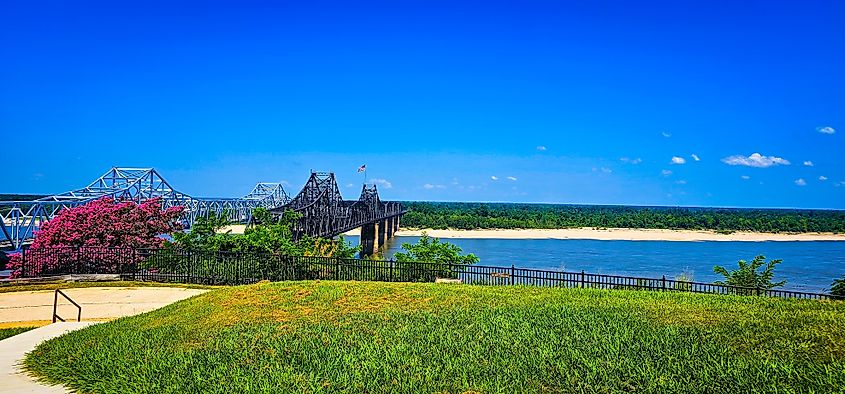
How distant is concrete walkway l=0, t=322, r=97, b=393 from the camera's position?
8.41 m

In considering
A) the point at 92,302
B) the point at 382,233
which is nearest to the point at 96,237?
the point at 92,302

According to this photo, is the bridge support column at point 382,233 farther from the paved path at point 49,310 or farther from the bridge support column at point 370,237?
the paved path at point 49,310

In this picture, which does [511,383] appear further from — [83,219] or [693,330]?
[83,219]

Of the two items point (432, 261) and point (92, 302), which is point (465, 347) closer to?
point (92, 302)

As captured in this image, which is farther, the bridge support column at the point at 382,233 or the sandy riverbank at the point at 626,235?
the sandy riverbank at the point at 626,235

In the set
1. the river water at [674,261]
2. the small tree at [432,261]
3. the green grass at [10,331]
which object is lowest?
the river water at [674,261]

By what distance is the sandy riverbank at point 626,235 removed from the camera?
89312mm

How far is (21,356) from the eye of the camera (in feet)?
33.7

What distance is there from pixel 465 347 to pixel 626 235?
9103 centimetres

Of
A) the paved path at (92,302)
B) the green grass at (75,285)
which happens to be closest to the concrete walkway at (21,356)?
the paved path at (92,302)

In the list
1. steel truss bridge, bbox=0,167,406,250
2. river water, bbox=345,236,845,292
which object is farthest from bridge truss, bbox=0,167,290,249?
river water, bbox=345,236,845,292

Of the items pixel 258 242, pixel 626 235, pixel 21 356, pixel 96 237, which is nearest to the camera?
pixel 21 356

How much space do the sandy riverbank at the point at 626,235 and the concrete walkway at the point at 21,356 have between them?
76.0 meters

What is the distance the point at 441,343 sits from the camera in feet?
31.1
